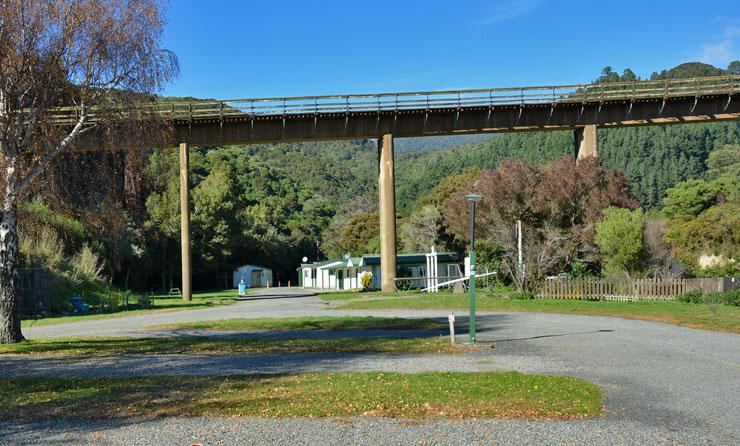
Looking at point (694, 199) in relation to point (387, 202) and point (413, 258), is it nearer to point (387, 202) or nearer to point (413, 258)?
point (413, 258)

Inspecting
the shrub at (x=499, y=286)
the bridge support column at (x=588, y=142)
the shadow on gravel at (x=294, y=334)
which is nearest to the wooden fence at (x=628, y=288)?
the shrub at (x=499, y=286)

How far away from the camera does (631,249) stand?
35.9m

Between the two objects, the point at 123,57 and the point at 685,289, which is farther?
the point at 685,289

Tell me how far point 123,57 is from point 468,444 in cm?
1524

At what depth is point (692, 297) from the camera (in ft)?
104

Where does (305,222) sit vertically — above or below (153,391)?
above

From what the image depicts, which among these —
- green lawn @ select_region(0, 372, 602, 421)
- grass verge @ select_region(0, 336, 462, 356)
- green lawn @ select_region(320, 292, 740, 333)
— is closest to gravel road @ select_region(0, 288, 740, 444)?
green lawn @ select_region(0, 372, 602, 421)

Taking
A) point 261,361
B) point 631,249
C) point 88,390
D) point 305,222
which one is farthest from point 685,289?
point 305,222

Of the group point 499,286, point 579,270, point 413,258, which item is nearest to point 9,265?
point 579,270

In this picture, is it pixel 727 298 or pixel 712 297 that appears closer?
pixel 727 298

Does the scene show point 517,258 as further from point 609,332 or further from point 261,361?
point 261,361

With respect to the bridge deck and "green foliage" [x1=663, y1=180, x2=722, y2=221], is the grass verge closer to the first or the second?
the bridge deck

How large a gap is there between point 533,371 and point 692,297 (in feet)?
68.1

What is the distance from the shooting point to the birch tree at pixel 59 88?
61.2 ft
